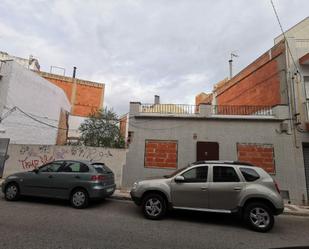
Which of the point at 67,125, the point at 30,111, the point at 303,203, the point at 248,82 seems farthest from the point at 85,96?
the point at 303,203

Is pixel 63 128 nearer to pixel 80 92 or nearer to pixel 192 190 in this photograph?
pixel 80 92

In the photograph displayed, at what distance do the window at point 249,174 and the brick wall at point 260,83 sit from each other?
7.27 meters

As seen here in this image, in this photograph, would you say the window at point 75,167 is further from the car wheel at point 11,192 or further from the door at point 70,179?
the car wheel at point 11,192

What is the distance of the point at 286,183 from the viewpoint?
1109cm

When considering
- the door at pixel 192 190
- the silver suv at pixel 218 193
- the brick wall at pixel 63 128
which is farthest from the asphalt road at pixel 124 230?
the brick wall at pixel 63 128

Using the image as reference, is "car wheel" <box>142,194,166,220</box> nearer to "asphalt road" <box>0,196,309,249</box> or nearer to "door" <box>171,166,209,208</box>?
"asphalt road" <box>0,196,309,249</box>

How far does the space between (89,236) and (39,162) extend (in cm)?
949

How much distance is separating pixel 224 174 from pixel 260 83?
947cm

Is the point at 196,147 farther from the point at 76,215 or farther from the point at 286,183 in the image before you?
the point at 76,215

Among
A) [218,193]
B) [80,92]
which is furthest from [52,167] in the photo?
[80,92]

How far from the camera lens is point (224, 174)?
274 inches

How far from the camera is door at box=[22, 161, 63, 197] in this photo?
834cm

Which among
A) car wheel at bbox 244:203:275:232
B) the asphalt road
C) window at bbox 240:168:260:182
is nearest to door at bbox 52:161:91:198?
the asphalt road

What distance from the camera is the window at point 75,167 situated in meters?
8.30
